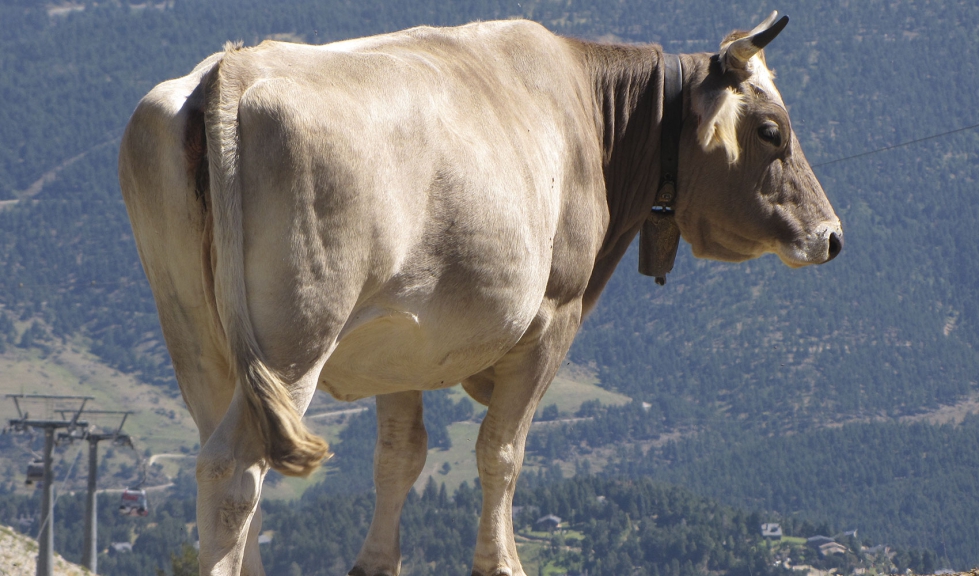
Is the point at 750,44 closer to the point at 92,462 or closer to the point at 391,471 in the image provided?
the point at 391,471

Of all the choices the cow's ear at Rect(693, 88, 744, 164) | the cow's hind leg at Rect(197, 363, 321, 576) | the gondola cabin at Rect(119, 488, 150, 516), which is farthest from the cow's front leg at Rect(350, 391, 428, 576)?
the gondola cabin at Rect(119, 488, 150, 516)

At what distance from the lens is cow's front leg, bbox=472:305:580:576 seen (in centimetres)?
716

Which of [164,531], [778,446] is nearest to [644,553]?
[164,531]

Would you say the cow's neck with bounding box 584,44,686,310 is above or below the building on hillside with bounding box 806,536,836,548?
above

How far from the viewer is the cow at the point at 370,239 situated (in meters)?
4.83

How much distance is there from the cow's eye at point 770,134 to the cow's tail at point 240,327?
14.5ft

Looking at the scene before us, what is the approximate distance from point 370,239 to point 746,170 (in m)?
4.02

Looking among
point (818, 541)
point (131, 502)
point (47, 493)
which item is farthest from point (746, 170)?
point (818, 541)

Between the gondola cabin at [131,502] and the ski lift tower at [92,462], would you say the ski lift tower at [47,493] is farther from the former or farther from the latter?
the gondola cabin at [131,502]

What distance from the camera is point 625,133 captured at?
27.0 feet

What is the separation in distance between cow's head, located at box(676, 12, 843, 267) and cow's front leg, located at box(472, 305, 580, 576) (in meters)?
1.56

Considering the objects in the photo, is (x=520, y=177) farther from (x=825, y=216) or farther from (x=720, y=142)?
(x=825, y=216)

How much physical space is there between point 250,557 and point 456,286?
1.63 meters

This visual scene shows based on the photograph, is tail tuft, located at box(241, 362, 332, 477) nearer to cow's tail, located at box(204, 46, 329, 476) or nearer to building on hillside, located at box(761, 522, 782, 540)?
cow's tail, located at box(204, 46, 329, 476)
